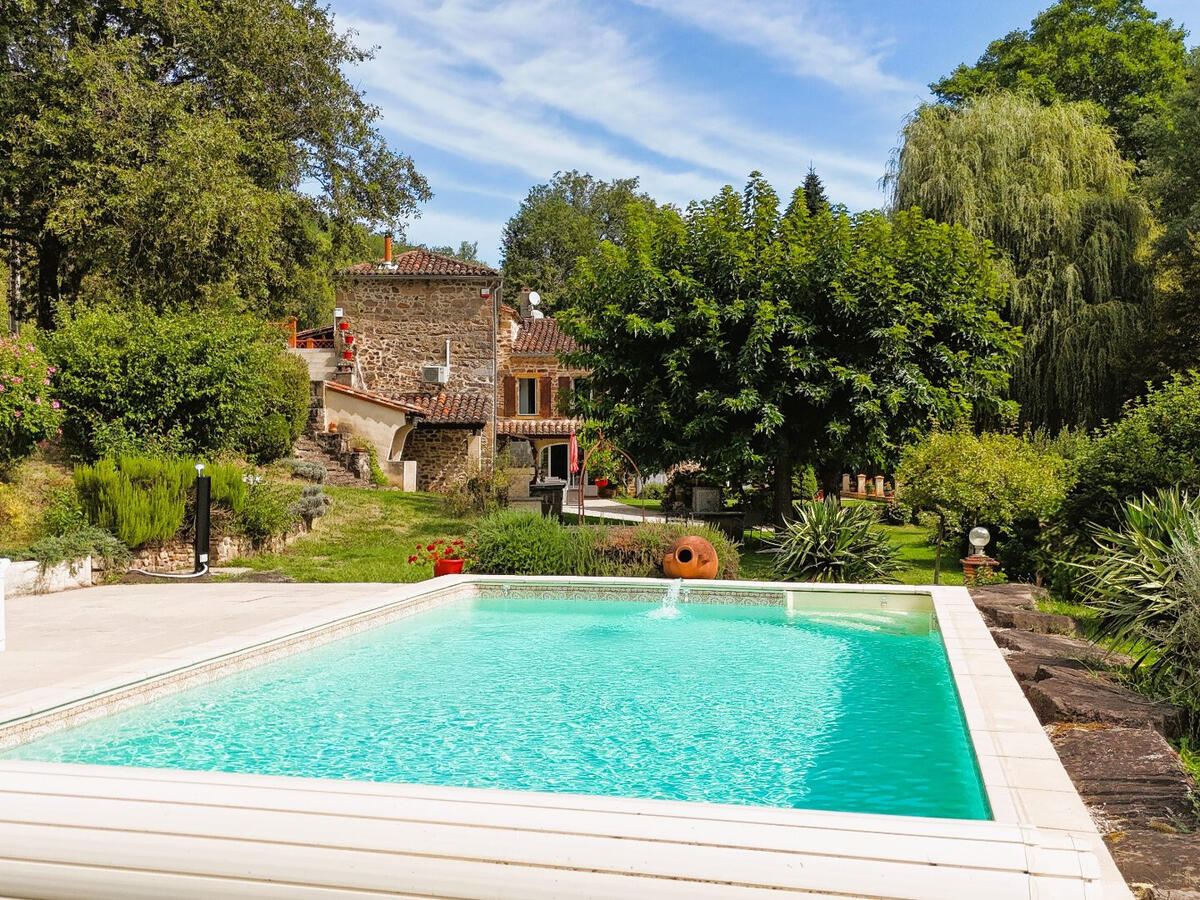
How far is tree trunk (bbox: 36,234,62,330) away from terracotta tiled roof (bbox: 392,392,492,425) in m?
10.4

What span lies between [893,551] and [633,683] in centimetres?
607

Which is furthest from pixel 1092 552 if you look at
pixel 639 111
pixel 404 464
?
pixel 404 464

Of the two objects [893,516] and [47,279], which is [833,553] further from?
[47,279]

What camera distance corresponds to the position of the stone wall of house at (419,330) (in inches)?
1153

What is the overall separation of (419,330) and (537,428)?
6.42m

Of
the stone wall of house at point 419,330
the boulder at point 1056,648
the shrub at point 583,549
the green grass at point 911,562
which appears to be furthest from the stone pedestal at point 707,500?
the stone wall of house at point 419,330

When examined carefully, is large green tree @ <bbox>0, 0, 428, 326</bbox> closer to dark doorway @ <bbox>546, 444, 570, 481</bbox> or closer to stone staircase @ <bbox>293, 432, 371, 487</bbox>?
stone staircase @ <bbox>293, 432, 371, 487</bbox>

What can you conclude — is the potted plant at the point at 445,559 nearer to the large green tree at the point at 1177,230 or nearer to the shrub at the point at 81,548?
the shrub at the point at 81,548

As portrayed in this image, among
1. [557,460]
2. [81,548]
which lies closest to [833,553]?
[81,548]

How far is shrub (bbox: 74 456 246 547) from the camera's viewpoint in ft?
38.5

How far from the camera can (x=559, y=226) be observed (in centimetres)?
5484

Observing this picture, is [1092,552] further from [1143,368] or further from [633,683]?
[1143,368]

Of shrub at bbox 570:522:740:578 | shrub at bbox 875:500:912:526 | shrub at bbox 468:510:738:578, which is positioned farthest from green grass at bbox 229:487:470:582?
shrub at bbox 875:500:912:526

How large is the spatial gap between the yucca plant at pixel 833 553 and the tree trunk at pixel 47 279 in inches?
596
